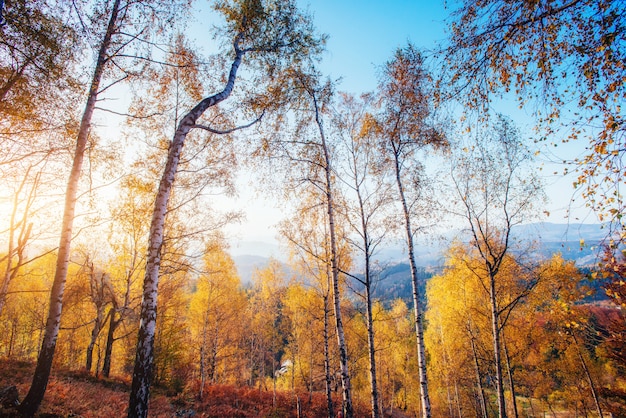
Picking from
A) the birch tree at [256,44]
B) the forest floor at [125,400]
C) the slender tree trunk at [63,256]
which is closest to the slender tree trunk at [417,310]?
the birch tree at [256,44]

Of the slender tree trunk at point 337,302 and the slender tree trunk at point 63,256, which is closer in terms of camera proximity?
the slender tree trunk at point 63,256

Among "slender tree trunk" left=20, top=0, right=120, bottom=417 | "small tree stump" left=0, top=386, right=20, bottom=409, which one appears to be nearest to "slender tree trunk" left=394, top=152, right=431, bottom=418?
"slender tree trunk" left=20, top=0, right=120, bottom=417

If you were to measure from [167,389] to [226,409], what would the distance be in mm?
3642

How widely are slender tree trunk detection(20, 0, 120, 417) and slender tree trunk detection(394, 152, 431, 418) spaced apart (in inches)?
335

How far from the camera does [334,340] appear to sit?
20828 millimetres

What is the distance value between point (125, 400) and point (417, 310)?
11.6 m

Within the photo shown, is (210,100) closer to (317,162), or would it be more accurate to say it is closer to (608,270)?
(317,162)

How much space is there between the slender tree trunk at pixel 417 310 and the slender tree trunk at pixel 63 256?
8.50 metres

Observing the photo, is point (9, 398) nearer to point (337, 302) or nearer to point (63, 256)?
point (63, 256)

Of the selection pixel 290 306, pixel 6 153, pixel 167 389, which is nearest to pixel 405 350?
pixel 290 306

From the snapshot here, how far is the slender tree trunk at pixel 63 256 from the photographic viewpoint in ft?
18.2

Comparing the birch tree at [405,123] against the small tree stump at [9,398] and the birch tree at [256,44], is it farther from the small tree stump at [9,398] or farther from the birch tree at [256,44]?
the small tree stump at [9,398]

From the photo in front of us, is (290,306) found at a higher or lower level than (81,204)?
lower

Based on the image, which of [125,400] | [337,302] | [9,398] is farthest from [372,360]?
[125,400]
